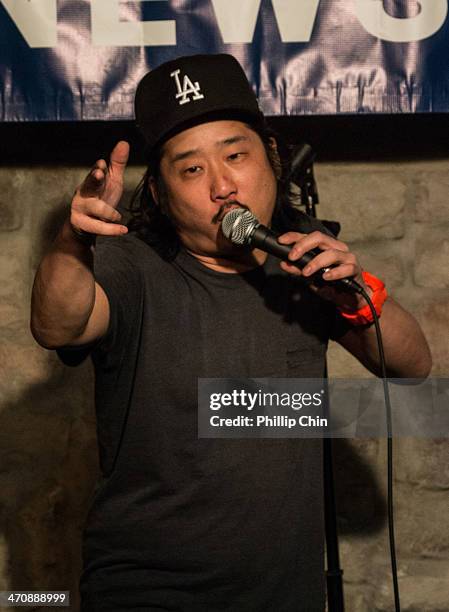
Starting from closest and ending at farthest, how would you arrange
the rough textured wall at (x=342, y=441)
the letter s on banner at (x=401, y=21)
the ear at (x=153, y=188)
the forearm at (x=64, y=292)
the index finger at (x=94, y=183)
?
the index finger at (x=94, y=183), the forearm at (x=64, y=292), the ear at (x=153, y=188), the letter s on banner at (x=401, y=21), the rough textured wall at (x=342, y=441)

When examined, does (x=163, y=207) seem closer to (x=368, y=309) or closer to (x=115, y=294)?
(x=115, y=294)

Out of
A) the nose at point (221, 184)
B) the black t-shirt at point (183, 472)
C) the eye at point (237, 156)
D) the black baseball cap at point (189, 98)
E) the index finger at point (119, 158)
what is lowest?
the black t-shirt at point (183, 472)

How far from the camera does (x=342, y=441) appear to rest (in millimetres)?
2254

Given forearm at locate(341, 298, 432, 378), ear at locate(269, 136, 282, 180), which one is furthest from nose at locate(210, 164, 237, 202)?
forearm at locate(341, 298, 432, 378)

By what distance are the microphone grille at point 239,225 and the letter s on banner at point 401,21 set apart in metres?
0.85

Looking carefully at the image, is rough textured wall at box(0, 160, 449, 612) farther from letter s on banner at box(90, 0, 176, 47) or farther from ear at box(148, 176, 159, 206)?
ear at box(148, 176, 159, 206)

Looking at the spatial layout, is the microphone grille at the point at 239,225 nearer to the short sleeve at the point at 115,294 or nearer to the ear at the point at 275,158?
the short sleeve at the point at 115,294

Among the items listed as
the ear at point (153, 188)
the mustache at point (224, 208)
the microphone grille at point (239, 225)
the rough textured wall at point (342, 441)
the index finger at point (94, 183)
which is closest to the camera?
the index finger at point (94, 183)

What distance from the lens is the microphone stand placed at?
1.81 m

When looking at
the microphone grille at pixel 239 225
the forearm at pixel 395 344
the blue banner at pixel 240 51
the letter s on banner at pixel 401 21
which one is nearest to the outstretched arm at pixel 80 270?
the microphone grille at pixel 239 225

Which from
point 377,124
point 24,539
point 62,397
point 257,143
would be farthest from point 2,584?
point 377,124

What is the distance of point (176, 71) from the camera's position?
5.44ft

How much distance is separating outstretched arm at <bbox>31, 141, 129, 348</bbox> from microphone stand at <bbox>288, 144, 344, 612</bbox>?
0.58m

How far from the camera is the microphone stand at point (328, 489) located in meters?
1.81
